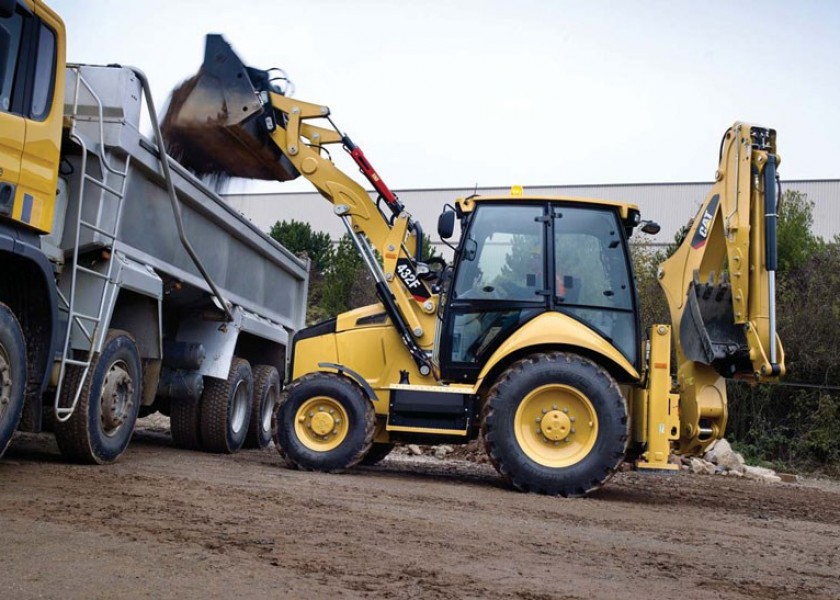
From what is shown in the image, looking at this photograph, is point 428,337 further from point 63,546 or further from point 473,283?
point 63,546

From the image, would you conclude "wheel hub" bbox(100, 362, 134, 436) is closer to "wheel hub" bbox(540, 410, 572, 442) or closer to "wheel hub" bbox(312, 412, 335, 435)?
"wheel hub" bbox(312, 412, 335, 435)

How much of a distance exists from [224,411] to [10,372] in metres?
4.42

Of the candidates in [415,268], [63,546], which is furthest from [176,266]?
[63,546]

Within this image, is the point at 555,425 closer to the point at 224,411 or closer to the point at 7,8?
the point at 224,411

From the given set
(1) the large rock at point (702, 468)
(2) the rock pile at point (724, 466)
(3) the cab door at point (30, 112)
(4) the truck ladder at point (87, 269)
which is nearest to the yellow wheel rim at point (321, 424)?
(4) the truck ladder at point (87, 269)

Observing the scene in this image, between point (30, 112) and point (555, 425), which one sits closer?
point (30, 112)

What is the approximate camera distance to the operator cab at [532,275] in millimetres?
8219

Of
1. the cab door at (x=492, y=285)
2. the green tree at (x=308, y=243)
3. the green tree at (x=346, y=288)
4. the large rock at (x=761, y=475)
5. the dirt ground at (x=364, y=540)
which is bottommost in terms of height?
the dirt ground at (x=364, y=540)

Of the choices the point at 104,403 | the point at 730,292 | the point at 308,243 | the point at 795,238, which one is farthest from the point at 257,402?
the point at 795,238

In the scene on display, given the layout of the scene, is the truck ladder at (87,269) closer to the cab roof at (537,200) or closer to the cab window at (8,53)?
the cab window at (8,53)

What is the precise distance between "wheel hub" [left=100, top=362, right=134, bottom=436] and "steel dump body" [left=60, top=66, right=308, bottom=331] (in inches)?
34.6

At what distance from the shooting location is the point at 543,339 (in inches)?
313

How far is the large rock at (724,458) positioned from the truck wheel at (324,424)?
7247 mm

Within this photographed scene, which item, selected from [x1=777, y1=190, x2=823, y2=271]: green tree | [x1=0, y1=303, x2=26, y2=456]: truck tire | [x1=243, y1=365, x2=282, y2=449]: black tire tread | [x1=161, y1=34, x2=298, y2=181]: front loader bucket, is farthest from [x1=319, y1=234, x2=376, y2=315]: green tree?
[x1=0, y1=303, x2=26, y2=456]: truck tire
